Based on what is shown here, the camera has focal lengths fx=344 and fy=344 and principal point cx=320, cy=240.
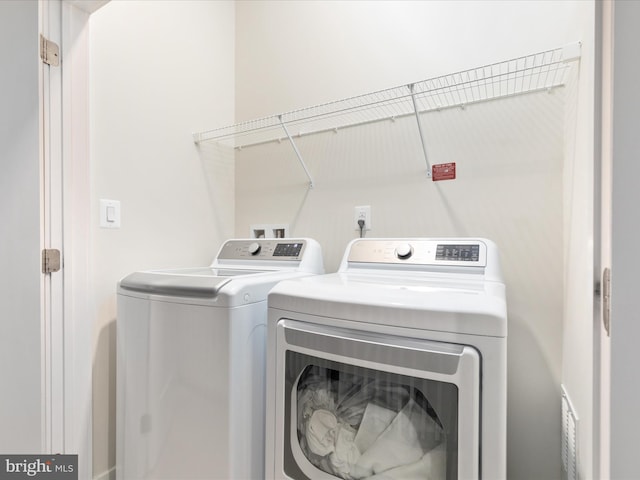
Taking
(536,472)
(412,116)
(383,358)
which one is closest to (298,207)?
(412,116)

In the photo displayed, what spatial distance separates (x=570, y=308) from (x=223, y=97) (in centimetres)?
210

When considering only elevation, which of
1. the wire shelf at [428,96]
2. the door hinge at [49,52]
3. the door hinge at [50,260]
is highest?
the door hinge at [49,52]

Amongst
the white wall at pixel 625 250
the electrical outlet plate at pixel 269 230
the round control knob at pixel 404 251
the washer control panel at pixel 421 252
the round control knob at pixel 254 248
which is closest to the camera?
the white wall at pixel 625 250

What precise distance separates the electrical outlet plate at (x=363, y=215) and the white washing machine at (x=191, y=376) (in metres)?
0.61

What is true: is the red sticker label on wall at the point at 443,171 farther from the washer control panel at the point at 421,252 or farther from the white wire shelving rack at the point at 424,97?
the washer control panel at the point at 421,252

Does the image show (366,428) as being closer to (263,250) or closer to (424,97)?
(263,250)

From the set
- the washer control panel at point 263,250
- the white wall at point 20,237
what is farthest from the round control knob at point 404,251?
the white wall at point 20,237

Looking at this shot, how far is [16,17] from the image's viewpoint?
1323 millimetres

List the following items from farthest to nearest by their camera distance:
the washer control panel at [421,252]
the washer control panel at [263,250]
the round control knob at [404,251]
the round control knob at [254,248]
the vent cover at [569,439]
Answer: the round control knob at [254,248] → the washer control panel at [263,250] → the round control knob at [404,251] → the washer control panel at [421,252] → the vent cover at [569,439]

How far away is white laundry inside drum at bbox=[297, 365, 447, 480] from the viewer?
857 millimetres

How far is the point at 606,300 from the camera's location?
47 centimetres

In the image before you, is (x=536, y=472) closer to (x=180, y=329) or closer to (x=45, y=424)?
(x=180, y=329)

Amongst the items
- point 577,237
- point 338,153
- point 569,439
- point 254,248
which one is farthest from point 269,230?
point 569,439

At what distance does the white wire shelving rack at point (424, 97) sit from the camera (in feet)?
4.33
